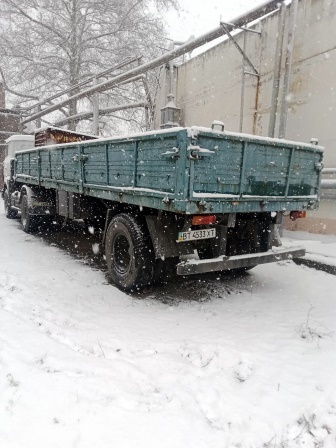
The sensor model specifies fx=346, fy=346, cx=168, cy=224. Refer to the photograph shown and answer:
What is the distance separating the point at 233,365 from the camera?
3012 mm

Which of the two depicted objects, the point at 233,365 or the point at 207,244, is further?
the point at 207,244

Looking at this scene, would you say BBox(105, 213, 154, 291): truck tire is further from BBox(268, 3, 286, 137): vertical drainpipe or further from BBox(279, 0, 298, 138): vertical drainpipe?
BBox(268, 3, 286, 137): vertical drainpipe

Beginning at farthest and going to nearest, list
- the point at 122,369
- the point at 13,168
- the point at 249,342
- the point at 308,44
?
the point at 13,168
the point at 308,44
the point at 249,342
the point at 122,369

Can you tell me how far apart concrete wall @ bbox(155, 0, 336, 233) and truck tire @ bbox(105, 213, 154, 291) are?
173 inches

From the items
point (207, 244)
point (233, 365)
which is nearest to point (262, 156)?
point (207, 244)

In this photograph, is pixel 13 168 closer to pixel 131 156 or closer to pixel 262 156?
pixel 131 156

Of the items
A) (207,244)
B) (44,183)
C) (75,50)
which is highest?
(75,50)

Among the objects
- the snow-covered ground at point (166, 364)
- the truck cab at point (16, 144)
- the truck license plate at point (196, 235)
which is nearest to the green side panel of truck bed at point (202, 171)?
the truck license plate at point (196, 235)

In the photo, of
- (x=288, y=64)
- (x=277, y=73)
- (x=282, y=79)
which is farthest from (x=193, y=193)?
(x=282, y=79)

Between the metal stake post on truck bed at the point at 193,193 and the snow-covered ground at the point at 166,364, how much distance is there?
0.59 meters

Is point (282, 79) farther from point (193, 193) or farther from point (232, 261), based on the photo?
point (193, 193)

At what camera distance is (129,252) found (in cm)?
463

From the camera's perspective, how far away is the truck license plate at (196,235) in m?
3.92

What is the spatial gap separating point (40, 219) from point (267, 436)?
7.26 meters
